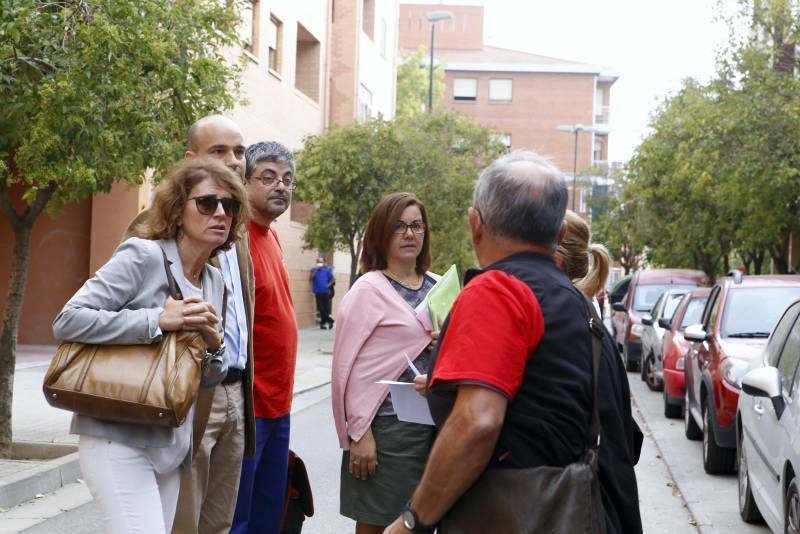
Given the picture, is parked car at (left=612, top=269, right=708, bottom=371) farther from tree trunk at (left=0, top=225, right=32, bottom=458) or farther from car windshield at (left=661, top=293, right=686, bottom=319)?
tree trunk at (left=0, top=225, right=32, bottom=458)

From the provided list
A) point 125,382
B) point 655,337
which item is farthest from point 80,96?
point 655,337

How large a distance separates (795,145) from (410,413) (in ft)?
68.4

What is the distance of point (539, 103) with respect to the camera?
8656 centimetres

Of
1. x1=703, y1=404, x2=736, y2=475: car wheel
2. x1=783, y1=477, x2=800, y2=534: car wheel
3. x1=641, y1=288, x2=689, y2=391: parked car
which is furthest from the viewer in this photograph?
x1=641, y1=288, x2=689, y2=391: parked car

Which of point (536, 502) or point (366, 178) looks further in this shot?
point (366, 178)

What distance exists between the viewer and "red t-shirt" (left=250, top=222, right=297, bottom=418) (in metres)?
A: 5.04

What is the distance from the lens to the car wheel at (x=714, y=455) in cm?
1034

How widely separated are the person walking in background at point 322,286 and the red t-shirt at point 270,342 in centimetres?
2917

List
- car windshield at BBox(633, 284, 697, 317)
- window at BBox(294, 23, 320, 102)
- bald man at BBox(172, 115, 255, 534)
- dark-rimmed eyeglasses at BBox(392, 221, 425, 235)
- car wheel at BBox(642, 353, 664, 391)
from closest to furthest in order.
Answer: bald man at BBox(172, 115, 255, 534) < dark-rimmed eyeglasses at BBox(392, 221, 425, 235) < car wheel at BBox(642, 353, 664, 391) < car windshield at BBox(633, 284, 697, 317) < window at BBox(294, 23, 320, 102)

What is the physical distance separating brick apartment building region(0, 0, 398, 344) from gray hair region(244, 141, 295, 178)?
750 cm

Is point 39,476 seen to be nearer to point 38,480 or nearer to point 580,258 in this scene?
point 38,480

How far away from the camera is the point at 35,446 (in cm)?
1013

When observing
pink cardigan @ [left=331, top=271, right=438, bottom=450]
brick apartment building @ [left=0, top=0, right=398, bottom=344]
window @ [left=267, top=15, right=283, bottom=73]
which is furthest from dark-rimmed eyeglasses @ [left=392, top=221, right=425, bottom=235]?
window @ [left=267, top=15, right=283, bottom=73]

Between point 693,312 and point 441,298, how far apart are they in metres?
12.0
